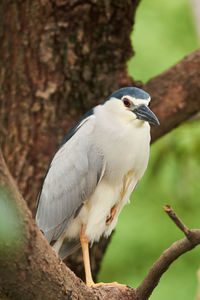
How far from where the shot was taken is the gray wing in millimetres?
2688

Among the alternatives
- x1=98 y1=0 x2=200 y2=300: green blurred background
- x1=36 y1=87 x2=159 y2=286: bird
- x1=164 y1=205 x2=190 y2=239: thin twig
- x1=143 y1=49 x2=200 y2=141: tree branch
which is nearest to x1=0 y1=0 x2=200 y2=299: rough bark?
x1=143 y1=49 x2=200 y2=141: tree branch

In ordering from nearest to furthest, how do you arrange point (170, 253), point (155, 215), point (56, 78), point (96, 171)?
1. point (170, 253)
2. point (96, 171)
3. point (56, 78)
4. point (155, 215)

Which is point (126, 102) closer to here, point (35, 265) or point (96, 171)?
point (96, 171)

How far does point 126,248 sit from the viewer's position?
6.94 meters

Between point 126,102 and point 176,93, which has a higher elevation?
point 126,102

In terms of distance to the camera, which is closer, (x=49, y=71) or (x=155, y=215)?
(x=49, y=71)

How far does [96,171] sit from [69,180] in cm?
16

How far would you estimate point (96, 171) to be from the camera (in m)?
2.67

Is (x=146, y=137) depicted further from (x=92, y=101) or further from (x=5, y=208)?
(x=5, y=208)

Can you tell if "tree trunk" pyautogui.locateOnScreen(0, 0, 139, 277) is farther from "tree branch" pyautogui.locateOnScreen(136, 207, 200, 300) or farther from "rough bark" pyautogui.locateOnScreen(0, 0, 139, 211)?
"tree branch" pyautogui.locateOnScreen(136, 207, 200, 300)

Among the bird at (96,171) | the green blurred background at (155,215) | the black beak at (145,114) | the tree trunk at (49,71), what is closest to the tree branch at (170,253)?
the bird at (96,171)

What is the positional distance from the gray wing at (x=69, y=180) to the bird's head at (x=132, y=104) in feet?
0.48

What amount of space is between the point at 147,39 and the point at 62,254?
5.14 m

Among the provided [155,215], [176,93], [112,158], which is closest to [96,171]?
[112,158]
